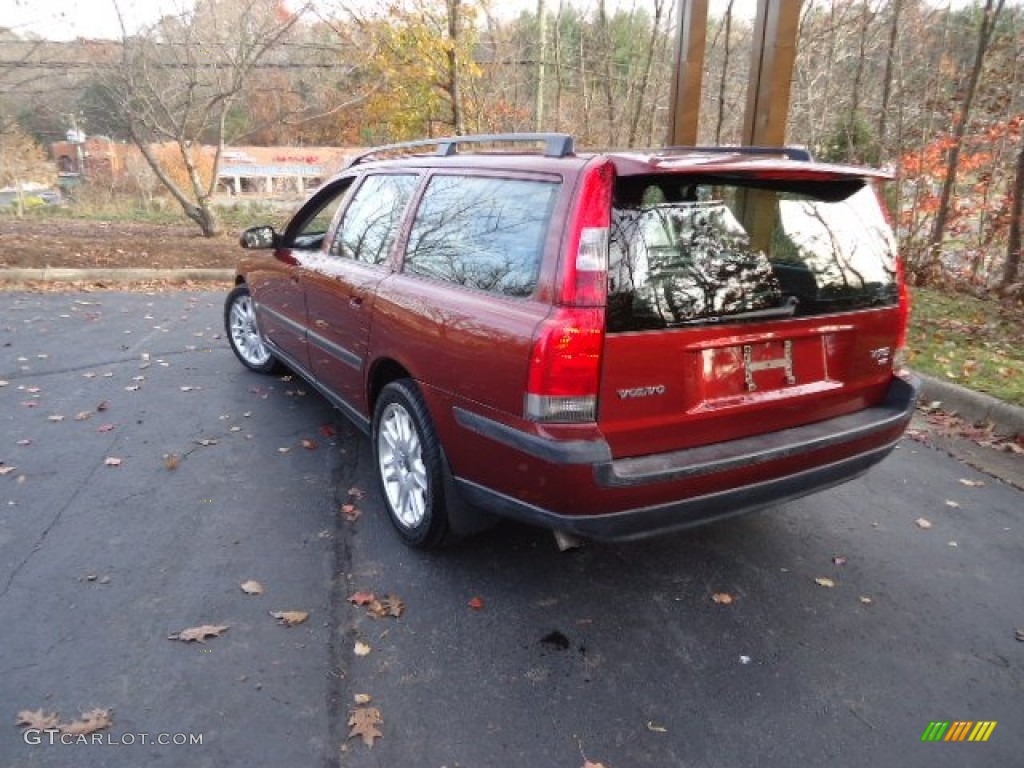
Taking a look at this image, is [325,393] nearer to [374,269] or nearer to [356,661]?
[374,269]

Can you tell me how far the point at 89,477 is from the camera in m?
3.89

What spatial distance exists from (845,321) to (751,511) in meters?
0.88

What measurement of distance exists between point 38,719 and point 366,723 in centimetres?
104

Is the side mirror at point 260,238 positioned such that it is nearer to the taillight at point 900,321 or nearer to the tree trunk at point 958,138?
the taillight at point 900,321

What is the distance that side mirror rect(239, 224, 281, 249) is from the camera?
481 cm

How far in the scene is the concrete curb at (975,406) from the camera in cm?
467

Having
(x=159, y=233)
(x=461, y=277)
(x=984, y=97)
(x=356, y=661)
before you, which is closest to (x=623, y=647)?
(x=356, y=661)

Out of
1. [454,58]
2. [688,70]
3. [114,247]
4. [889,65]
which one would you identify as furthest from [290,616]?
[889,65]

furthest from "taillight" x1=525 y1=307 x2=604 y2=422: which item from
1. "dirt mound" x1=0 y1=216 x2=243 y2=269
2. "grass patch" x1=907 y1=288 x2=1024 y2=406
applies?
"dirt mound" x1=0 y1=216 x2=243 y2=269

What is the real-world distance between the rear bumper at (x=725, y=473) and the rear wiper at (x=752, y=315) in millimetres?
464

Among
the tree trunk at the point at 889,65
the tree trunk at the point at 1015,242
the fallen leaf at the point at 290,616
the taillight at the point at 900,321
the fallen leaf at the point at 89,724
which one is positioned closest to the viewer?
the fallen leaf at the point at 89,724

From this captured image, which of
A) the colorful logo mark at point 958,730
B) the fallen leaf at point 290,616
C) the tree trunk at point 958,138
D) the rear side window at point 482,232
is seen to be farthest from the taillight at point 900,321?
the tree trunk at point 958,138

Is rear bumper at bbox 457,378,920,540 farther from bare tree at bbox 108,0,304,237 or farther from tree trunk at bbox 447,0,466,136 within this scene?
bare tree at bbox 108,0,304,237

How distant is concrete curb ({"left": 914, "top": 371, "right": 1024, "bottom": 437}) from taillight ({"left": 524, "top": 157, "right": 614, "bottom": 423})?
3886 millimetres
